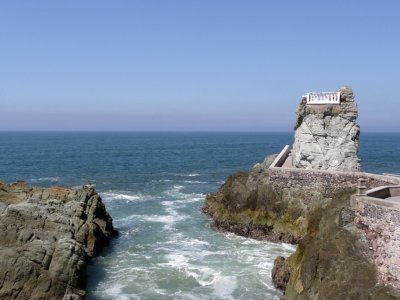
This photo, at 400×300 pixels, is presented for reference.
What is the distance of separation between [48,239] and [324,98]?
22513 millimetres

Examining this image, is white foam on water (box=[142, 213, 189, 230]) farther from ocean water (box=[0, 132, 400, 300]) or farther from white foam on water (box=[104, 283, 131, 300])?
white foam on water (box=[104, 283, 131, 300])

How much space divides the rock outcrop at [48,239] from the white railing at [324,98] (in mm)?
18337

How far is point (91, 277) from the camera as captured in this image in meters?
25.0

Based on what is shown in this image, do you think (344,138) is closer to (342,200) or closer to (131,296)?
(342,200)

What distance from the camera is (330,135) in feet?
113

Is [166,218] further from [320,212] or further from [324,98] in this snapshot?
[320,212]

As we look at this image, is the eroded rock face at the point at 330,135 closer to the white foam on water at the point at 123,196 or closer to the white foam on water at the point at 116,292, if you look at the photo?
the white foam on water at the point at 116,292

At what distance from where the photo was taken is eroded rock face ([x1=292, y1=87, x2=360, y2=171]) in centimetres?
3362

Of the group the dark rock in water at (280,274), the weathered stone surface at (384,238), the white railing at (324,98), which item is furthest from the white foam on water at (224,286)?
the white railing at (324,98)

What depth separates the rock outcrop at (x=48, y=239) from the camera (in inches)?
822

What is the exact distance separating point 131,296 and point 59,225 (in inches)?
278

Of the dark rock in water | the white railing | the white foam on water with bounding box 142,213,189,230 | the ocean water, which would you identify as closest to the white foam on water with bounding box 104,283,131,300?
the ocean water

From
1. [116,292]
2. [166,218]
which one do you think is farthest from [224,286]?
[166,218]

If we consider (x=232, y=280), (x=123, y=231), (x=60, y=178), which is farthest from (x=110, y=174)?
(x=232, y=280)
